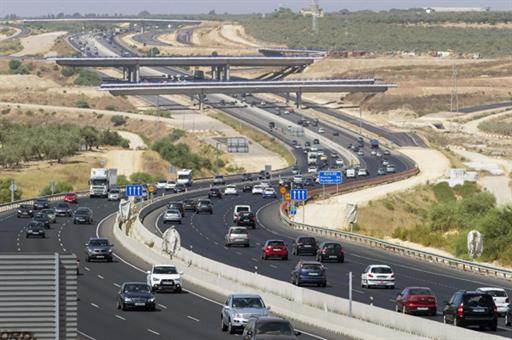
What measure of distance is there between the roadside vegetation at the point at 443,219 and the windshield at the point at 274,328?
4217 cm

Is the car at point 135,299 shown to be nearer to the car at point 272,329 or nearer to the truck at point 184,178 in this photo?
the car at point 272,329

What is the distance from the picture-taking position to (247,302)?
139 feet

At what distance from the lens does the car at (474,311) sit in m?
40.9

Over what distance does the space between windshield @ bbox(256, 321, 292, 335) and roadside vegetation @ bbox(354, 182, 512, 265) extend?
4217 centimetres

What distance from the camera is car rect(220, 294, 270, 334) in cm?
4122

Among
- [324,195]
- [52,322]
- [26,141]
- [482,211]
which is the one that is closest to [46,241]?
[482,211]

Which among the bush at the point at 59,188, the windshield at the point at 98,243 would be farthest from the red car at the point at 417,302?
the bush at the point at 59,188

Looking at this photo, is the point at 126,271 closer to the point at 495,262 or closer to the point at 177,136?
the point at 495,262

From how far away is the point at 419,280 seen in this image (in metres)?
62.6

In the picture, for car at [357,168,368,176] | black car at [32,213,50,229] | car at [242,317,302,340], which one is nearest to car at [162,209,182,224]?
black car at [32,213,50,229]

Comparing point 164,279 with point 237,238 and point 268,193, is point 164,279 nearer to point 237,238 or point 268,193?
point 237,238

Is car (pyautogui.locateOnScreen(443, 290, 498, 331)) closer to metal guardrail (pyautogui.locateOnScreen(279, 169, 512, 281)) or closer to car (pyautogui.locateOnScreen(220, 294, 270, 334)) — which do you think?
car (pyautogui.locateOnScreen(220, 294, 270, 334))

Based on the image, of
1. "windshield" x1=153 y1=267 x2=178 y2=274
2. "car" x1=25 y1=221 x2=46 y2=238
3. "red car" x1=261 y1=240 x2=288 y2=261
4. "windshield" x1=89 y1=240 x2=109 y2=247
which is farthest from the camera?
"car" x1=25 y1=221 x2=46 y2=238

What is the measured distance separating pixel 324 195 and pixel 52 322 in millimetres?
104594
